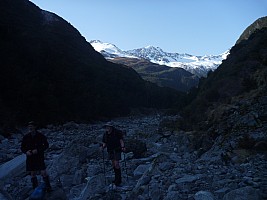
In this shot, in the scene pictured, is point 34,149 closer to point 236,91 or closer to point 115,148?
point 115,148

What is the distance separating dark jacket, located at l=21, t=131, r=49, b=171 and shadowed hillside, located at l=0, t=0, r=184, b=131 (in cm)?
2003

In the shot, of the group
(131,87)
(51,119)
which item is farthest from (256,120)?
(131,87)

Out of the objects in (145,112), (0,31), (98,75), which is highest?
(0,31)

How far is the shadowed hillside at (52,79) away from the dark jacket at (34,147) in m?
20.0

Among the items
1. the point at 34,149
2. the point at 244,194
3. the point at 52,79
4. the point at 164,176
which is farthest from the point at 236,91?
the point at 52,79

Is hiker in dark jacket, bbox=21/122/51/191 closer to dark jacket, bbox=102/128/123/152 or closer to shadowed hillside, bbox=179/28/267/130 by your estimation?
dark jacket, bbox=102/128/123/152

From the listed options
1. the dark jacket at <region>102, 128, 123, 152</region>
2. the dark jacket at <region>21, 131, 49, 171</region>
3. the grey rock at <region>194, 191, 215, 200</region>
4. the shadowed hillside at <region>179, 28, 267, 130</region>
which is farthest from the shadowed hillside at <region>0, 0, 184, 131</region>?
the grey rock at <region>194, 191, 215, 200</region>

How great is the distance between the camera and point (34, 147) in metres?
8.49

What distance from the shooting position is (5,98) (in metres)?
32.5

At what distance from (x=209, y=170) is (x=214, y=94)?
1514 cm

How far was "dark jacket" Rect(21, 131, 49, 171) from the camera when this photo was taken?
8.50m

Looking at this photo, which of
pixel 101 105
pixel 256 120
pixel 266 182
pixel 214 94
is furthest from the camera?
pixel 101 105

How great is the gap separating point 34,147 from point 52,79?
3645 centimetres

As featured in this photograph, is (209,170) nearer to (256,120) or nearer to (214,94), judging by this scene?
(256,120)
